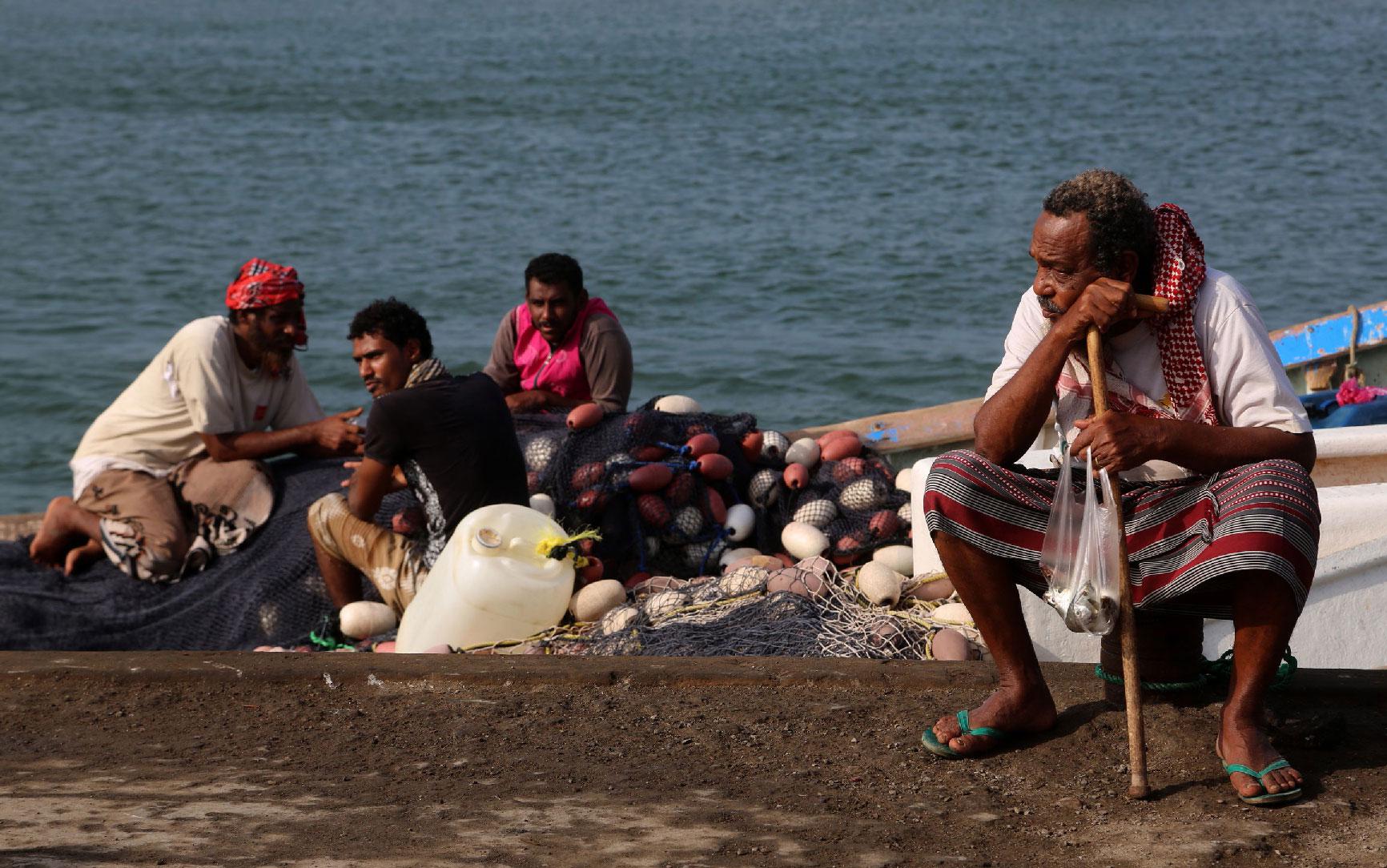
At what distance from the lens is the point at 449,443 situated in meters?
5.32

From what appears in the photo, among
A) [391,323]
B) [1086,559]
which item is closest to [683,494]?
[391,323]

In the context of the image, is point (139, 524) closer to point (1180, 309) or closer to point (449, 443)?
point (449, 443)

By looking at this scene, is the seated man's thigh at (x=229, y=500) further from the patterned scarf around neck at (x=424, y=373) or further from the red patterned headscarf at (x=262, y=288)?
the patterned scarf around neck at (x=424, y=373)

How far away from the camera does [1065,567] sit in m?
3.29

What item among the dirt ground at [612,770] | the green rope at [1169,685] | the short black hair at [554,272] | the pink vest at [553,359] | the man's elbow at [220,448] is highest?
the short black hair at [554,272]

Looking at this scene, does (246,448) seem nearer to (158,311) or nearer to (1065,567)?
(1065,567)

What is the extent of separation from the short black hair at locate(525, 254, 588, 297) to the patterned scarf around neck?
1.01 metres

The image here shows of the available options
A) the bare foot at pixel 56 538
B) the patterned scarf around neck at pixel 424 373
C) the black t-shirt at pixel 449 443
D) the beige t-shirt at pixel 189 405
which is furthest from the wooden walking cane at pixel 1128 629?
the bare foot at pixel 56 538

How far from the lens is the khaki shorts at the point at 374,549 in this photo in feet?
18.2

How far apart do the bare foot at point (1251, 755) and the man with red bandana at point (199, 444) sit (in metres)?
3.97

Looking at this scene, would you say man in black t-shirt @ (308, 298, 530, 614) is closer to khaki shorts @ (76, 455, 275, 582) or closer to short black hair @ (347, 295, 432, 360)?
short black hair @ (347, 295, 432, 360)

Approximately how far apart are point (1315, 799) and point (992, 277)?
13.6 m

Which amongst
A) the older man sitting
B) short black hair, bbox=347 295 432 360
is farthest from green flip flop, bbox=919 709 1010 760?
short black hair, bbox=347 295 432 360

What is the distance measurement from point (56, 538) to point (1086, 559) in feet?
15.0
